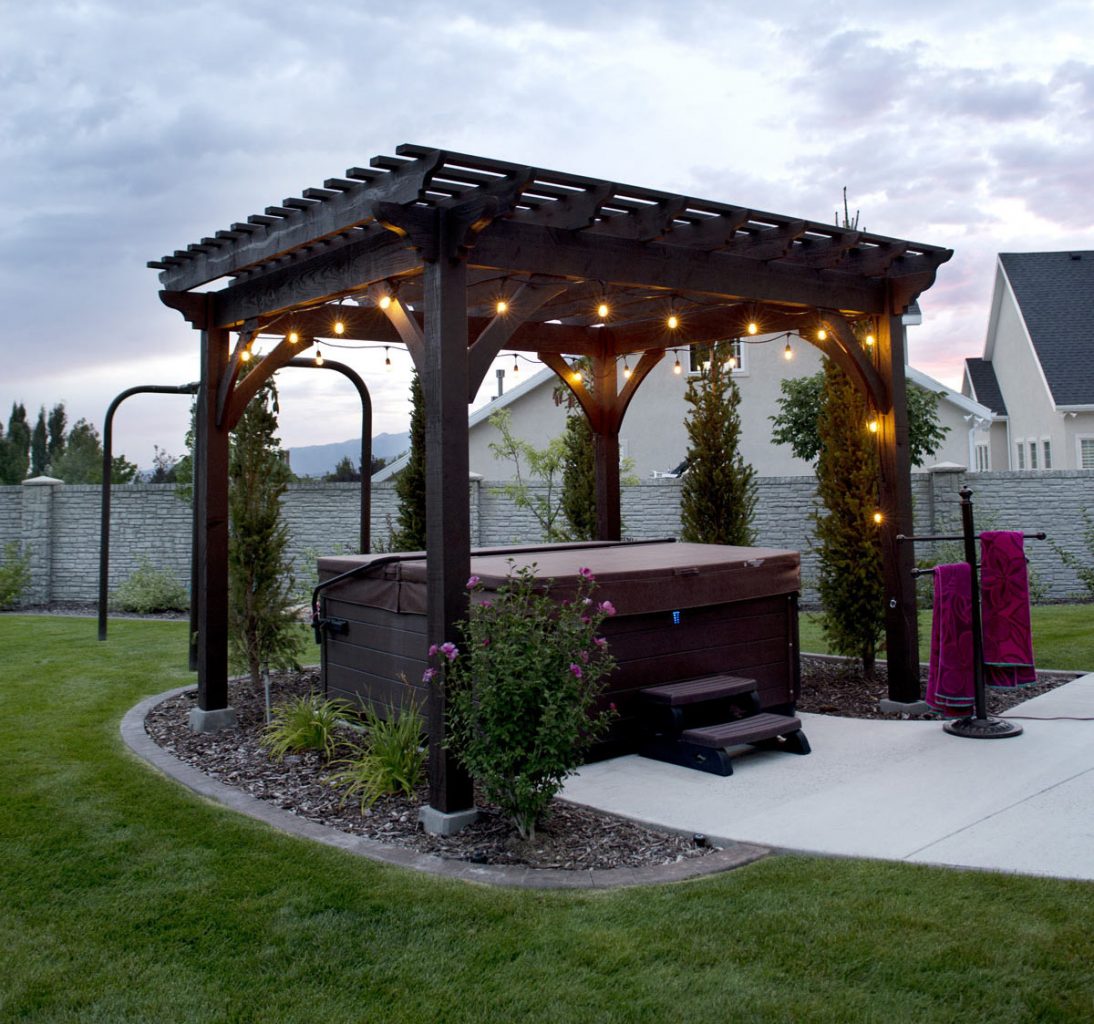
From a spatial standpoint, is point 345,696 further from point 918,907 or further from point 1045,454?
point 1045,454

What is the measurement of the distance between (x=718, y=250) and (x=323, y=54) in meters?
3.71

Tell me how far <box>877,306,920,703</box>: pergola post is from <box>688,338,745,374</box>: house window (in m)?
1.40

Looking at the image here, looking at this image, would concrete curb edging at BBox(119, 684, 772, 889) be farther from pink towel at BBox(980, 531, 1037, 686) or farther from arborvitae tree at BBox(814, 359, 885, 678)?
arborvitae tree at BBox(814, 359, 885, 678)

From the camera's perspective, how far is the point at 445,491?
168 inches

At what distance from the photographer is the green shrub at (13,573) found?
1314cm

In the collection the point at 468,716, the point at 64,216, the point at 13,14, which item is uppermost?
the point at 13,14

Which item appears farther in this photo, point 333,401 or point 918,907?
point 333,401

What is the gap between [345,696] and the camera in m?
6.27

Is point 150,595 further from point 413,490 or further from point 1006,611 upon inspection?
point 1006,611

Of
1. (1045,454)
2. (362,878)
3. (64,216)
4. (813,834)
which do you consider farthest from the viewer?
(1045,454)

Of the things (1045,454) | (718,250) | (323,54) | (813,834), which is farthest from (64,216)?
(1045,454)

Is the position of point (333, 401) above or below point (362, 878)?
above

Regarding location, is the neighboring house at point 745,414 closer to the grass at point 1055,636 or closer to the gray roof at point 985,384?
the gray roof at point 985,384

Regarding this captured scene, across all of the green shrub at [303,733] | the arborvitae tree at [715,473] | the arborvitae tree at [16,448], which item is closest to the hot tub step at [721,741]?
the green shrub at [303,733]
